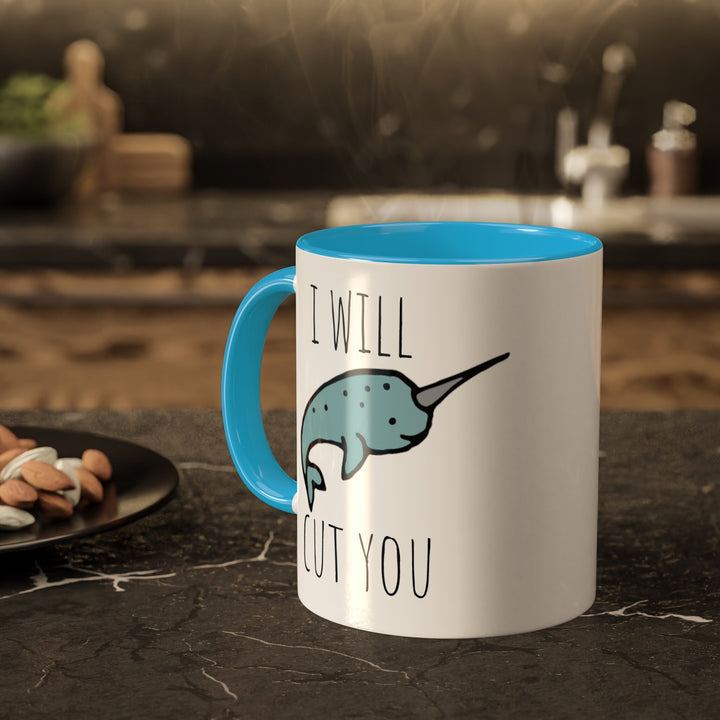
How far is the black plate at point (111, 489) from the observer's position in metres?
0.54

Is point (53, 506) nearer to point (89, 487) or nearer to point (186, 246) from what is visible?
point (89, 487)

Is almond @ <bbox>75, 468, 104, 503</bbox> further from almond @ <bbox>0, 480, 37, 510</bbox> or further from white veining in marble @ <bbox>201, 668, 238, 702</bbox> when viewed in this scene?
white veining in marble @ <bbox>201, 668, 238, 702</bbox>

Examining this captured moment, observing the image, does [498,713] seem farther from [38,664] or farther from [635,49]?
[635,49]

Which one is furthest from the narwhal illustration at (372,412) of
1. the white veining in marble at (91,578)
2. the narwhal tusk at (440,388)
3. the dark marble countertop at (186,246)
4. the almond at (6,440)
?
the dark marble countertop at (186,246)

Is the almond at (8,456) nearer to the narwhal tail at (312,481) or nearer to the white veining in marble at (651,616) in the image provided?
the narwhal tail at (312,481)

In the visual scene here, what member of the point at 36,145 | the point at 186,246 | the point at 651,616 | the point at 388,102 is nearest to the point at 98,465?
the point at 651,616

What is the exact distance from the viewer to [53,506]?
566mm

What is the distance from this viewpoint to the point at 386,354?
45 centimetres

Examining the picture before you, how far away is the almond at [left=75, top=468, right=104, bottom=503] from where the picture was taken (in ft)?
1.94

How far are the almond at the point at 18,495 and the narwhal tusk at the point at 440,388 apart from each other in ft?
0.72

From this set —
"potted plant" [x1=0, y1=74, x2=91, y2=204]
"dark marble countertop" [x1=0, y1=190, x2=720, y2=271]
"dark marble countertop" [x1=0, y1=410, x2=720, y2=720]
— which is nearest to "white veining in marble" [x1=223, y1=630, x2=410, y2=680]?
"dark marble countertop" [x1=0, y1=410, x2=720, y2=720]

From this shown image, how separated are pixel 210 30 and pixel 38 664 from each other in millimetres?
2250

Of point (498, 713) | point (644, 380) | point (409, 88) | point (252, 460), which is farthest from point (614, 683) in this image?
point (409, 88)

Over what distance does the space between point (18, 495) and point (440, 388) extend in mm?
229
